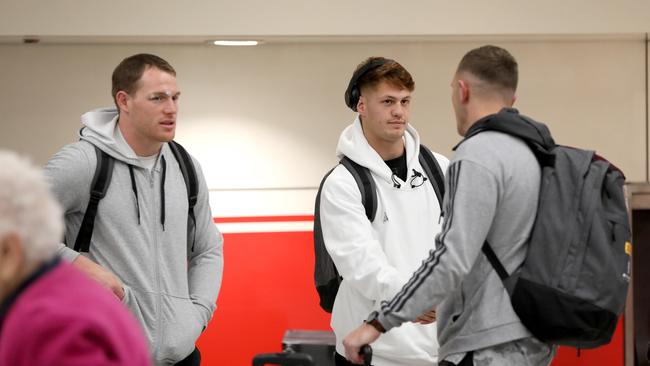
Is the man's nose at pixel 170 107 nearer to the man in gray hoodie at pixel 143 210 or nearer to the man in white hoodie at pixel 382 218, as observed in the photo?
the man in gray hoodie at pixel 143 210

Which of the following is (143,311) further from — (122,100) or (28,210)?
(28,210)

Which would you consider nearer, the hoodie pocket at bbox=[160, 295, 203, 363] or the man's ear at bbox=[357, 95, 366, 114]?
the hoodie pocket at bbox=[160, 295, 203, 363]

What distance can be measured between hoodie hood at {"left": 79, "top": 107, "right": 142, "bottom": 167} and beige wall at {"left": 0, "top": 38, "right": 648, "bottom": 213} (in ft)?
6.35

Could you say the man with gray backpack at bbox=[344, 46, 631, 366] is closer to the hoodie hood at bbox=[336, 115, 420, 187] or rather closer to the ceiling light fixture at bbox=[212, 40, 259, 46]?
the hoodie hood at bbox=[336, 115, 420, 187]

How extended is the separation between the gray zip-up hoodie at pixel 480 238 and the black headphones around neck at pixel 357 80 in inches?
50.8

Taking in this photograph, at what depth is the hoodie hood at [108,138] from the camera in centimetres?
397

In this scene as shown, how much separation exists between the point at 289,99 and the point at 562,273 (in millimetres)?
3151

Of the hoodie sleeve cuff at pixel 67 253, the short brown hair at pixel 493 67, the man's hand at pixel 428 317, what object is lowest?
the man's hand at pixel 428 317

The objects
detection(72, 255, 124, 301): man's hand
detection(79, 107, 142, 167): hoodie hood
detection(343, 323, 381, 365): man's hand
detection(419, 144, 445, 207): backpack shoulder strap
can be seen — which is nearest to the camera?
detection(343, 323, 381, 365): man's hand

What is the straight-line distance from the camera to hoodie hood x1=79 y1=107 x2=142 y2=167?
397 cm

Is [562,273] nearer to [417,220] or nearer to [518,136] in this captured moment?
[518,136]

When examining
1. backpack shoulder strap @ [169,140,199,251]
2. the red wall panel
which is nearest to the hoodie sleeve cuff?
backpack shoulder strap @ [169,140,199,251]

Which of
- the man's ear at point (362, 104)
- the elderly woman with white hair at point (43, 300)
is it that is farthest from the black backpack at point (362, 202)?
the elderly woman with white hair at point (43, 300)

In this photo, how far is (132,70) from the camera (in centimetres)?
418
